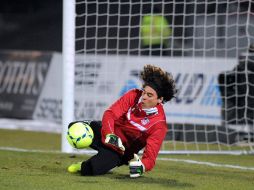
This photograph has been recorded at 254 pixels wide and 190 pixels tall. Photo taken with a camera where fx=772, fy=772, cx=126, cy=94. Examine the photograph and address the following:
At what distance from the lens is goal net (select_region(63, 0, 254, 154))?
11789 mm

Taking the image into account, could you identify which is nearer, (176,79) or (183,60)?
(183,60)

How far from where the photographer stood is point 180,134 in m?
12.6

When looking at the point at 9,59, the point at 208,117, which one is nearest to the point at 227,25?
the point at 208,117

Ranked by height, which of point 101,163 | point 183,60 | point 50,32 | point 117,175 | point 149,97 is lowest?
point 117,175

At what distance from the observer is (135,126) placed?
767 cm

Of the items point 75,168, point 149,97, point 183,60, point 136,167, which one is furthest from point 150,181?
point 183,60

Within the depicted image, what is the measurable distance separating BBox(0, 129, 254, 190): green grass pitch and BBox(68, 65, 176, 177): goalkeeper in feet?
0.49

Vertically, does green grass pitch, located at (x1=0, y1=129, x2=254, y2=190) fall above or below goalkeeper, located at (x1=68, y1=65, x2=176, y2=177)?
below

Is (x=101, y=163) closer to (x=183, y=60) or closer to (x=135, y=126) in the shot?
(x=135, y=126)

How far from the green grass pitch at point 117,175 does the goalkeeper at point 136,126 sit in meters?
0.15

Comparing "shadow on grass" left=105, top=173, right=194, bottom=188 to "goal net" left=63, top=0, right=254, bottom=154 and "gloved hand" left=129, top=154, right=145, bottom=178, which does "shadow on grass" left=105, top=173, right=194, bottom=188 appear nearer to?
"gloved hand" left=129, top=154, right=145, bottom=178

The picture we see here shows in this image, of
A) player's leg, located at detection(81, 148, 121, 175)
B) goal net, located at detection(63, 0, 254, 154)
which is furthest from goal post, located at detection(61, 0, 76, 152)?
player's leg, located at detection(81, 148, 121, 175)

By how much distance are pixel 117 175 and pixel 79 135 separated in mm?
631

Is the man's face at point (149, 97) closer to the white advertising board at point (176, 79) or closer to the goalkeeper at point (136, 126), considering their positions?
the goalkeeper at point (136, 126)
